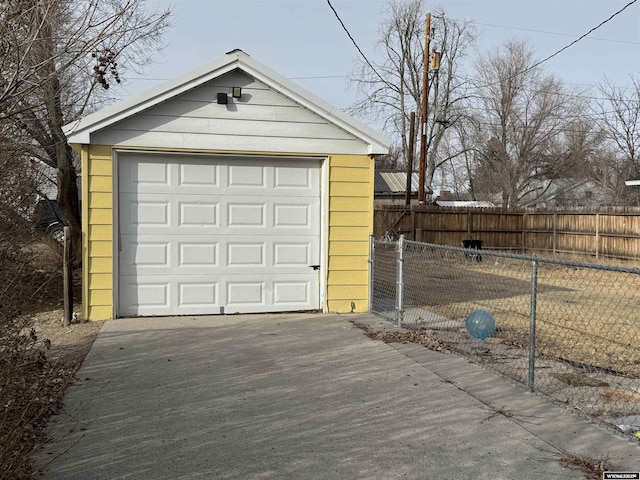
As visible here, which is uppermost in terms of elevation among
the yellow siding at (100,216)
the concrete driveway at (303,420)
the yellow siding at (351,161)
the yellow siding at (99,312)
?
the yellow siding at (351,161)

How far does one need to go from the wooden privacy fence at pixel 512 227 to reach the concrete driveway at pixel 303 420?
15.4 m

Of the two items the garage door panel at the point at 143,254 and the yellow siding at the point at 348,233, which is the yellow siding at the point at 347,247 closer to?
the yellow siding at the point at 348,233

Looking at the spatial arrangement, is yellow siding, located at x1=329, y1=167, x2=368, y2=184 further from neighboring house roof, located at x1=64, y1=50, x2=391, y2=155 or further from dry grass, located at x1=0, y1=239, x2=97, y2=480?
dry grass, located at x1=0, y1=239, x2=97, y2=480

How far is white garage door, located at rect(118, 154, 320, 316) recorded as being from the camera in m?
8.49

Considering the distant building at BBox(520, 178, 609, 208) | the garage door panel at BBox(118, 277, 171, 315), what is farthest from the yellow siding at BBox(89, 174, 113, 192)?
the distant building at BBox(520, 178, 609, 208)

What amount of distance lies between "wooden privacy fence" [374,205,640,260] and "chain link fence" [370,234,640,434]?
3.42 m

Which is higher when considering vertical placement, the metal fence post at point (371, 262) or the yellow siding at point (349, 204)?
the yellow siding at point (349, 204)

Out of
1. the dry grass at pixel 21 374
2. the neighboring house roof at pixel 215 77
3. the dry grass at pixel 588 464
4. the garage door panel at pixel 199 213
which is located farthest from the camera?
the garage door panel at pixel 199 213

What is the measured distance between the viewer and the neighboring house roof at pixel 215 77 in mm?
8023

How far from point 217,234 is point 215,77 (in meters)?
2.32

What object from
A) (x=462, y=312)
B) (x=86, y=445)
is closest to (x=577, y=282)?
(x=462, y=312)

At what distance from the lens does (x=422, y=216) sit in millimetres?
22266

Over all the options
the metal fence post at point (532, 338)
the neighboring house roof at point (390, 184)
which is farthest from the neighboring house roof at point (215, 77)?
the neighboring house roof at point (390, 184)

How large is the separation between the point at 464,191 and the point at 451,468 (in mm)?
46157
